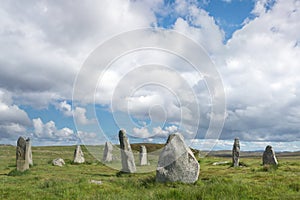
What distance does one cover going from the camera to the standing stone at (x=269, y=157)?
30109mm

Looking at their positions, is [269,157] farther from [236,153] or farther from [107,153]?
[107,153]

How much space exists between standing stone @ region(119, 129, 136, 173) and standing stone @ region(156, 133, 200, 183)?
870 cm

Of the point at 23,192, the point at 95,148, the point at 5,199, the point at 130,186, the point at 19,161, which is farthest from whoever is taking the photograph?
the point at 95,148

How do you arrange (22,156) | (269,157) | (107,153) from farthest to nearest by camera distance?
(107,153)
(269,157)
(22,156)

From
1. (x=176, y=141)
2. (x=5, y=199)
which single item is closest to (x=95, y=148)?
(x=176, y=141)

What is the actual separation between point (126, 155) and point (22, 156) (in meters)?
7.79

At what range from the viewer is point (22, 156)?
25.6 metres

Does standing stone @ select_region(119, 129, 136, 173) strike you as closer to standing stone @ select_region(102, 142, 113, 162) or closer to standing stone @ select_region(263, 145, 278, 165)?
standing stone @ select_region(263, 145, 278, 165)

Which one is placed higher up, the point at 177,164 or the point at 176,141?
the point at 176,141

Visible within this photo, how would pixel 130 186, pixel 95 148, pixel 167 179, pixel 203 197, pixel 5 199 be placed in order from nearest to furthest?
1. pixel 203 197
2. pixel 5 199
3. pixel 130 186
4. pixel 167 179
5. pixel 95 148

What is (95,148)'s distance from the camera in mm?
52438

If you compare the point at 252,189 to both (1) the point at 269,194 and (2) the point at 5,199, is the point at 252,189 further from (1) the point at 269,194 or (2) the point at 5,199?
(2) the point at 5,199

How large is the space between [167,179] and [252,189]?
4495 mm

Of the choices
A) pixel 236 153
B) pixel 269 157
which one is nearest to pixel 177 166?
pixel 236 153
